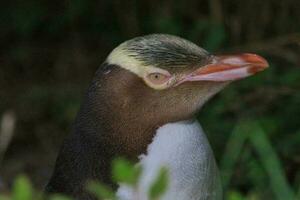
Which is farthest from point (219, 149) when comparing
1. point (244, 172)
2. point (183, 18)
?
point (183, 18)

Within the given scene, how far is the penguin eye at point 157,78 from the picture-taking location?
3.11m

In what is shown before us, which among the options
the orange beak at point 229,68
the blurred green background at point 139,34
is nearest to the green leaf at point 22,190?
the orange beak at point 229,68

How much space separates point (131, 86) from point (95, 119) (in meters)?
0.15

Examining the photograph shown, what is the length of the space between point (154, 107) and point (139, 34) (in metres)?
2.79

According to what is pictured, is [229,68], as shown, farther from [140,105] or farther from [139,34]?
[139,34]

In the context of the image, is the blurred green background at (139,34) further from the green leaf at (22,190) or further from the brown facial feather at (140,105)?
the green leaf at (22,190)

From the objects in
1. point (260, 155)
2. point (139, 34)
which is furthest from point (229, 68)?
point (139, 34)

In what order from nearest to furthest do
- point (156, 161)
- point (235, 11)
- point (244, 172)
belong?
1. point (156, 161)
2. point (244, 172)
3. point (235, 11)

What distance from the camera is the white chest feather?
10.1 feet

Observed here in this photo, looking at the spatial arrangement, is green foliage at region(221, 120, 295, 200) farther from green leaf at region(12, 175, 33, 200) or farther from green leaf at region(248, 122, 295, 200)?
green leaf at region(12, 175, 33, 200)

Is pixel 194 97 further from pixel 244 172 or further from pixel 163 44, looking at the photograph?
pixel 244 172

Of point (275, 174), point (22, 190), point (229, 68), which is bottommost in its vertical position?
point (275, 174)

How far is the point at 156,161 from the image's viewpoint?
3.09 m

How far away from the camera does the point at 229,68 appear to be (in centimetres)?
311
